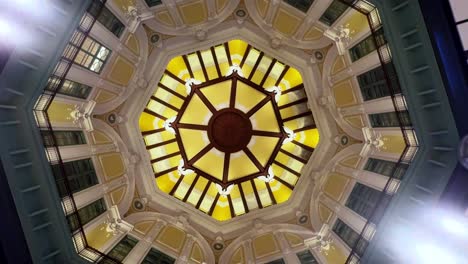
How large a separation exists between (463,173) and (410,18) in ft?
18.0

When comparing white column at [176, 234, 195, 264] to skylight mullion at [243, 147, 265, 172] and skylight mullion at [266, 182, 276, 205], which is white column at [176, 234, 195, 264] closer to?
skylight mullion at [266, 182, 276, 205]

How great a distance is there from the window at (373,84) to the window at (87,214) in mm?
13035

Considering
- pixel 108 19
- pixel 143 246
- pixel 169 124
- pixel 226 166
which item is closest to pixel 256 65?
pixel 169 124

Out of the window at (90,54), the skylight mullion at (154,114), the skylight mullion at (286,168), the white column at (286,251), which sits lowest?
the white column at (286,251)

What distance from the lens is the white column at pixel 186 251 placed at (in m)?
18.7

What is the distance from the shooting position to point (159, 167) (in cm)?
2159

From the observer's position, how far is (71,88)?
15.4m

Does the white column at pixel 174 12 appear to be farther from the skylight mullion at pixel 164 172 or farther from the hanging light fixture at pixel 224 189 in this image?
the hanging light fixture at pixel 224 189

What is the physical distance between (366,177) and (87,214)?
12467mm

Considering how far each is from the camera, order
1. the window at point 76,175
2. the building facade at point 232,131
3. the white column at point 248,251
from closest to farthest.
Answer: the building facade at point 232,131, the window at point 76,175, the white column at point 248,251

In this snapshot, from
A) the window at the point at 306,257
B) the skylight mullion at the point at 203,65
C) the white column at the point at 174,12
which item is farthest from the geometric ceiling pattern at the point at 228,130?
the window at the point at 306,257

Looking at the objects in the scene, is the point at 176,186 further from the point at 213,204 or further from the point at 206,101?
the point at 206,101

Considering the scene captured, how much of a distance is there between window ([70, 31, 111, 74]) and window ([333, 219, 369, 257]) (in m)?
13.1

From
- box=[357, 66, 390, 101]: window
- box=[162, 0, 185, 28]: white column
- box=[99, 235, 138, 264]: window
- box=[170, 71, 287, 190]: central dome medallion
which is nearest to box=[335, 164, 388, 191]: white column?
box=[357, 66, 390, 101]: window
